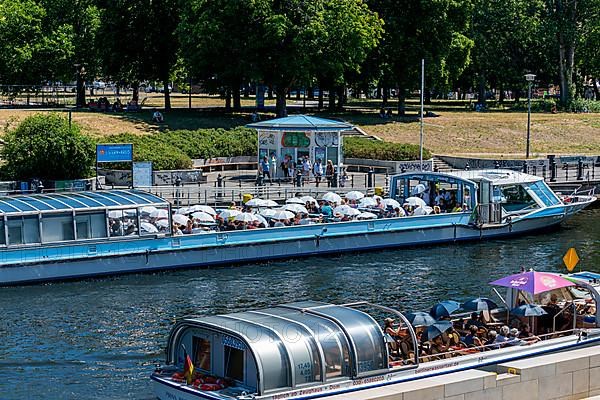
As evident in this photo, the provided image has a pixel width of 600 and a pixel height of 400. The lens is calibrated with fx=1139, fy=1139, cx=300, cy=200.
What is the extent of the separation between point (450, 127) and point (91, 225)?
44742mm

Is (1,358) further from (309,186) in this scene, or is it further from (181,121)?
(181,121)

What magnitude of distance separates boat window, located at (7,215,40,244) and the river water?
1.83 m

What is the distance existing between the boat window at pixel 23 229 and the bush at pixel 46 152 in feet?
48.7

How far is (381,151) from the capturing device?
65.6 m

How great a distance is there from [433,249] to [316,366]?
28383mm

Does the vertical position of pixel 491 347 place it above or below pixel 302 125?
below

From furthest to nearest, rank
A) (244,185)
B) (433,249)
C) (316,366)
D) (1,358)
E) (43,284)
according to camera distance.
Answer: (244,185) → (433,249) → (43,284) → (1,358) → (316,366)

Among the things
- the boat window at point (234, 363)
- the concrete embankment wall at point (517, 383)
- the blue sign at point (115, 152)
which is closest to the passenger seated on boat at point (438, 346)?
the concrete embankment wall at point (517, 383)

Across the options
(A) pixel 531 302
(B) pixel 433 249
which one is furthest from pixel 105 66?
(A) pixel 531 302

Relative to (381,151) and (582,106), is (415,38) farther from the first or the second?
(381,151)

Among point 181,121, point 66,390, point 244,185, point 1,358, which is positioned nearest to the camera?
point 66,390

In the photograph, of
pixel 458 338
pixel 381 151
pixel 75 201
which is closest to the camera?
pixel 458 338

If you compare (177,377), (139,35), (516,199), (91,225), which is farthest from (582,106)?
(177,377)

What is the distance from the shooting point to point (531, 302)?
87.0 ft
